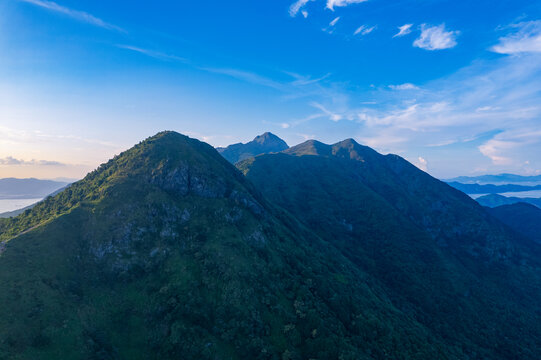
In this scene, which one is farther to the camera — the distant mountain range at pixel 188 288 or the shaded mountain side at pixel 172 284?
the distant mountain range at pixel 188 288


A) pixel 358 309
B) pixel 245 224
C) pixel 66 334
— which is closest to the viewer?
pixel 66 334

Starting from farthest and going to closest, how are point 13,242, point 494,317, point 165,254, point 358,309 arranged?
1. point 494,317
2. point 358,309
3. point 165,254
4. point 13,242

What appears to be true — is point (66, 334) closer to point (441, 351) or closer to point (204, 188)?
point (204, 188)

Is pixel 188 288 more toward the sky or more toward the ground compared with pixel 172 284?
more toward the ground

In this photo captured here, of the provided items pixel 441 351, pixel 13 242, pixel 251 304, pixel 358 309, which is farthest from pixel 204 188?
pixel 441 351

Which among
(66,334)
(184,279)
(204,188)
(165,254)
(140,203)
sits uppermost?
(204,188)

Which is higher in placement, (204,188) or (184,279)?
(204,188)

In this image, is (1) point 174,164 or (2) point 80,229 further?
(1) point 174,164

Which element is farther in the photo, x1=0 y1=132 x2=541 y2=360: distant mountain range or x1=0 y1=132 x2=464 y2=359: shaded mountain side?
x1=0 y1=132 x2=541 y2=360: distant mountain range
